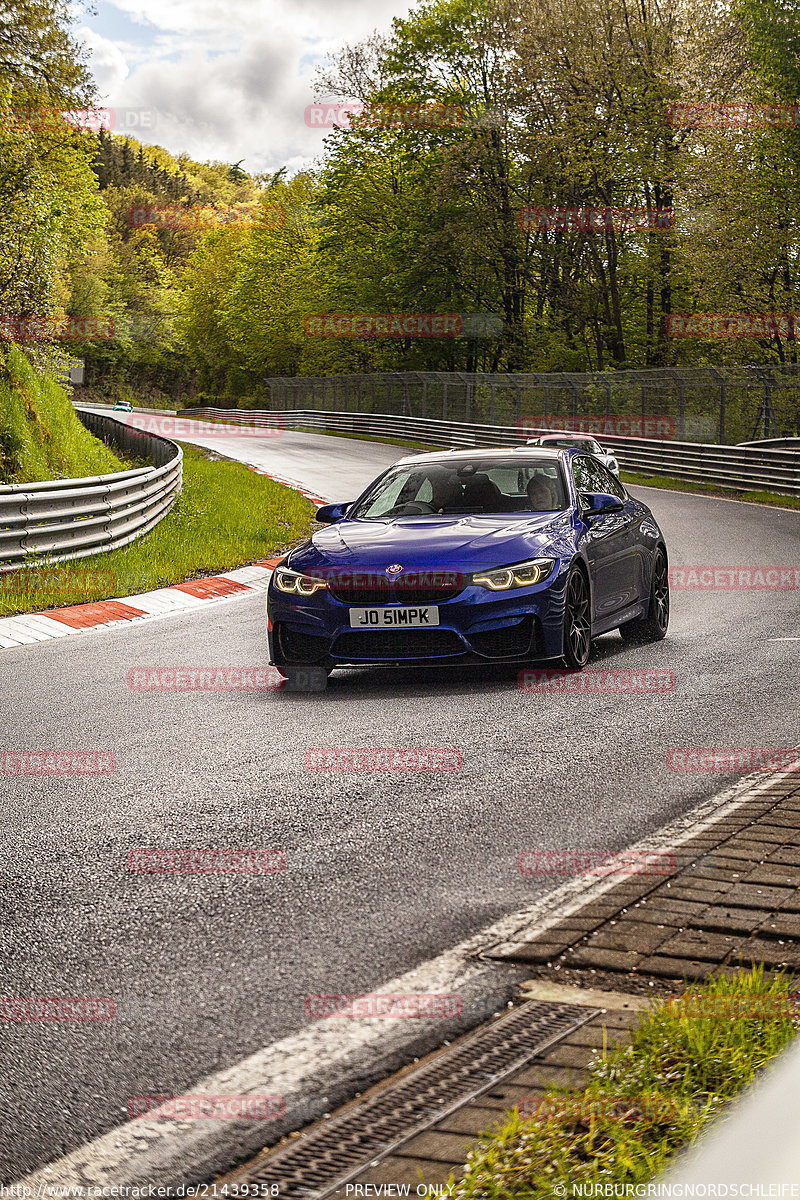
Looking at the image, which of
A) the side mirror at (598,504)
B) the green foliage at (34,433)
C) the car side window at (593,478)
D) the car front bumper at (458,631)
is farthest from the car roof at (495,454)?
the green foliage at (34,433)

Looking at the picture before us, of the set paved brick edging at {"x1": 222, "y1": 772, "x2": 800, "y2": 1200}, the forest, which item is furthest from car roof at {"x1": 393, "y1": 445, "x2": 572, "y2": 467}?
the forest

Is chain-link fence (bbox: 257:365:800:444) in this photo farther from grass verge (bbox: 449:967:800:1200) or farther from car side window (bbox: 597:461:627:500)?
grass verge (bbox: 449:967:800:1200)

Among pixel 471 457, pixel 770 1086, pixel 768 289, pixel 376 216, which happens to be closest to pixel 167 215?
pixel 376 216

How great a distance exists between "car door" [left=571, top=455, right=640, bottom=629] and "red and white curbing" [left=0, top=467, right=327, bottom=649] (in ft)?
15.0

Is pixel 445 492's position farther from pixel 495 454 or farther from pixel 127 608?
pixel 127 608

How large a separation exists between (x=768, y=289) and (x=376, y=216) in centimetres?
2831

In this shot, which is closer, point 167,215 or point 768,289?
point 768,289

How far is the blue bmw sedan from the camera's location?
26.6ft

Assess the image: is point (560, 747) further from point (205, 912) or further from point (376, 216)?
point (376, 216)

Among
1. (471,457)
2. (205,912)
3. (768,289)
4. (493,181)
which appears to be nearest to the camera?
(205,912)

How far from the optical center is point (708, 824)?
5168 mm

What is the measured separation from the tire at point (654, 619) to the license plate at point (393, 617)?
257 cm

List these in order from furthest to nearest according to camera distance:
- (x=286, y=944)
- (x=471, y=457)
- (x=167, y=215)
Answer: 1. (x=167, y=215)
2. (x=471, y=457)
3. (x=286, y=944)

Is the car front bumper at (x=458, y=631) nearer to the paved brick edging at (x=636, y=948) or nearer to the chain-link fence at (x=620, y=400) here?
the paved brick edging at (x=636, y=948)
